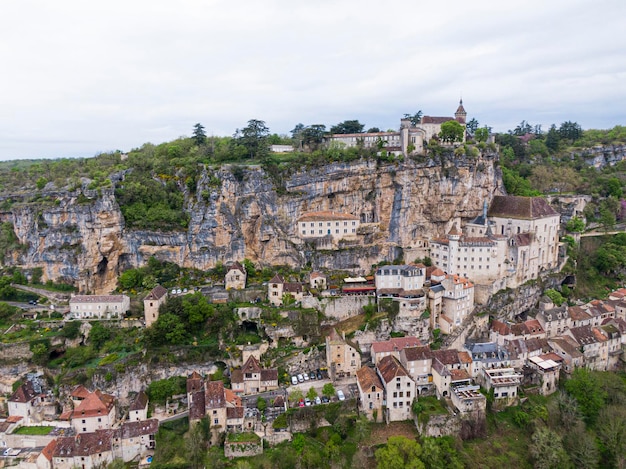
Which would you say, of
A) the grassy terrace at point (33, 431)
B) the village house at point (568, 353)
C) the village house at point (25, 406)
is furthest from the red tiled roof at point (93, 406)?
the village house at point (568, 353)

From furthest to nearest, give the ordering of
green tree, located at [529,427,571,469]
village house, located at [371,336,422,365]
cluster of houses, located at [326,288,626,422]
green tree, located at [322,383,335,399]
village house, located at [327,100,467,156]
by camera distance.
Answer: village house, located at [327,100,467,156] → village house, located at [371,336,422,365] → green tree, located at [322,383,335,399] → cluster of houses, located at [326,288,626,422] → green tree, located at [529,427,571,469]

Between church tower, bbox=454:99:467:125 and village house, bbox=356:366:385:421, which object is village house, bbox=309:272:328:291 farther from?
church tower, bbox=454:99:467:125

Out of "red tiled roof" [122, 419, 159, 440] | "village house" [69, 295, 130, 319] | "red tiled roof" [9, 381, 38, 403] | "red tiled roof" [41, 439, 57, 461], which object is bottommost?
"red tiled roof" [41, 439, 57, 461]

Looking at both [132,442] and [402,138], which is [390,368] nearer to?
[132,442]

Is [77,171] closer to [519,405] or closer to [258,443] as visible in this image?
[258,443]

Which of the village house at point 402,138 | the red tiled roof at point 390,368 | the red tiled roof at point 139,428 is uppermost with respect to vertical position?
the village house at point 402,138

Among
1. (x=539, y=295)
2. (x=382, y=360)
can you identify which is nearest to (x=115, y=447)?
(x=382, y=360)

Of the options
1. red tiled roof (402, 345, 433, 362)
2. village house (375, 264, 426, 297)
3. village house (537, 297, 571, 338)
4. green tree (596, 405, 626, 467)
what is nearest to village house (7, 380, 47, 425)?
red tiled roof (402, 345, 433, 362)

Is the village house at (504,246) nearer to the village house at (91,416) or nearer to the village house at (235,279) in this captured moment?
the village house at (235,279)
